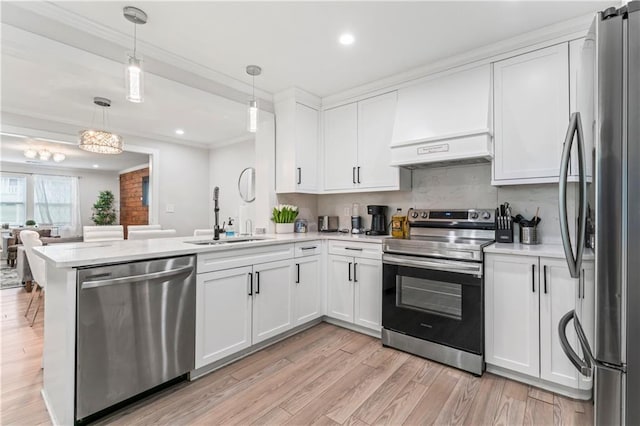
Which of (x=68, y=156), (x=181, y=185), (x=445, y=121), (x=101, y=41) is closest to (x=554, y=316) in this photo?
(x=445, y=121)

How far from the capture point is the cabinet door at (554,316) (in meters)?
1.93

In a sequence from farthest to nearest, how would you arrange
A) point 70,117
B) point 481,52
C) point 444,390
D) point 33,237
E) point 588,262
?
1. point 70,117
2. point 33,237
3. point 481,52
4. point 444,390
5. point 588,262

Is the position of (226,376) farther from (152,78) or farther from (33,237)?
(33,237)

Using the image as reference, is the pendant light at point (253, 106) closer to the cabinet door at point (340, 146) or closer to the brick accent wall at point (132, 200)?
the cabinet door at point (340, 146)

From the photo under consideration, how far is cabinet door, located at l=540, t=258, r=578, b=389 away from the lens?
193cm

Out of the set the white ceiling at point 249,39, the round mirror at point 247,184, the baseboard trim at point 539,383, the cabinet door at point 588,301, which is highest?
the white ceiling at point 249,39

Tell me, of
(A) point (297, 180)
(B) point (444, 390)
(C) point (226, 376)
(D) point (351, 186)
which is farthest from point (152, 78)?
(B) point (444, 390)

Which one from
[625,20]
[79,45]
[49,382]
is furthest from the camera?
[79,45]

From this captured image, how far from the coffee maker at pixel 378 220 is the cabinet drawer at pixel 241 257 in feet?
3.21

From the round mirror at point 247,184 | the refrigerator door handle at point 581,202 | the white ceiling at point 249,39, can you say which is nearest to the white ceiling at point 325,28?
the white ceiling at point 249,39

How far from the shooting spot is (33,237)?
3.34 m

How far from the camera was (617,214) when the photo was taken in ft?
3.06

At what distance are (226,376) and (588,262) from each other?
87.0 inches

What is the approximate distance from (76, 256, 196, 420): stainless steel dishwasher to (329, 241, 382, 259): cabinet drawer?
4.77 feet
